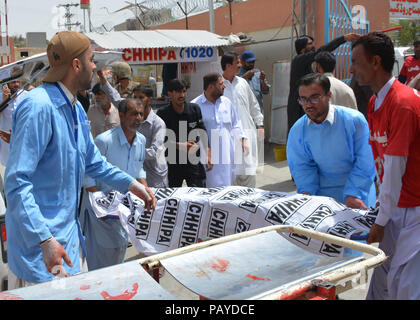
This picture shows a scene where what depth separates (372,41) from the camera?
8.63 ft

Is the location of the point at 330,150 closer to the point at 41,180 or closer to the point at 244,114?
the point at 41,180

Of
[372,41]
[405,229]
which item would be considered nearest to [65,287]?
[405,229]

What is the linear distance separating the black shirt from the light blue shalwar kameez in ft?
3.64

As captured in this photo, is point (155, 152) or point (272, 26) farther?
point (272, 26)

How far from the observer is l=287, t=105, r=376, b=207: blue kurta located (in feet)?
11.0

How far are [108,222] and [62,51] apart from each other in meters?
1.91

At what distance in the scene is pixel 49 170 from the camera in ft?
7.55

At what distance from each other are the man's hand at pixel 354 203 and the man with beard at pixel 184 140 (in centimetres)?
232

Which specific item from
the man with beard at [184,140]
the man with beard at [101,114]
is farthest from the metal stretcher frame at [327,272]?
the man with beard at [101,114]

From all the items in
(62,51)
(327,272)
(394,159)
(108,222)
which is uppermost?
(62,51)

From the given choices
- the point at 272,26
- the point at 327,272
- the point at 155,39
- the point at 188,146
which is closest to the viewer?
the point at 327,272

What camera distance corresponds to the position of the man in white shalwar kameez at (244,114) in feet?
20.2

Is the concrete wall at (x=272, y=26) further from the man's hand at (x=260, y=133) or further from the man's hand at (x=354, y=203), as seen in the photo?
the man's hand at (x=354, y=203)

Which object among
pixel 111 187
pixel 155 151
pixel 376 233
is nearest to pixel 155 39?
pixel 155 151
